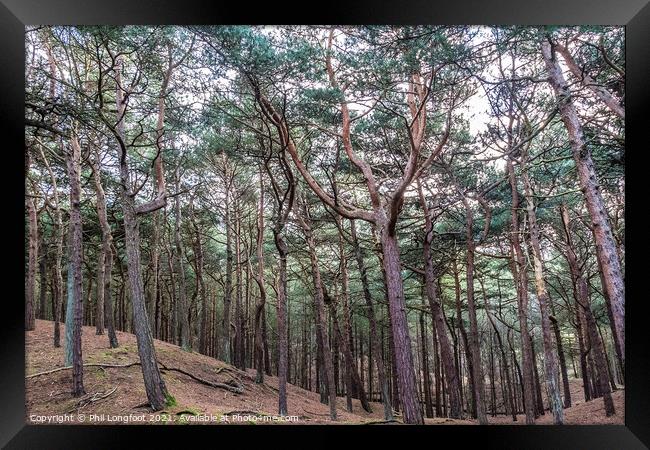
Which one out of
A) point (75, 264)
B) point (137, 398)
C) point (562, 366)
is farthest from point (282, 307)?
point (562, 366)

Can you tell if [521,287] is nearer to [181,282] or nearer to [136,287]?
[136,287]

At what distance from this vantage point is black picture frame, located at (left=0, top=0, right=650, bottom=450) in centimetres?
308

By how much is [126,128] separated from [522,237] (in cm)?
413

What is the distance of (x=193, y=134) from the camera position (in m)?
4.09

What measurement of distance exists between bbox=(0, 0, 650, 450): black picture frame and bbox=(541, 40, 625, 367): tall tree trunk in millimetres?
95

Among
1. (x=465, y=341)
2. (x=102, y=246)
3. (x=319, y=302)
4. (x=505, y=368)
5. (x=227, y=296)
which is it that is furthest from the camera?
(x=505, y=368)

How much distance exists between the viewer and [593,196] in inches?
141

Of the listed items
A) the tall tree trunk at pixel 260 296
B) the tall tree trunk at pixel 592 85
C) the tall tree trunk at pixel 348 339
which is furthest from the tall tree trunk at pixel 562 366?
the tall tree trunk at pixel 260 296

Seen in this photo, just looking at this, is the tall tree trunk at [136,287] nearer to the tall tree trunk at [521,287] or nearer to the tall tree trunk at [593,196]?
the tall tree trunk at [521,287]
